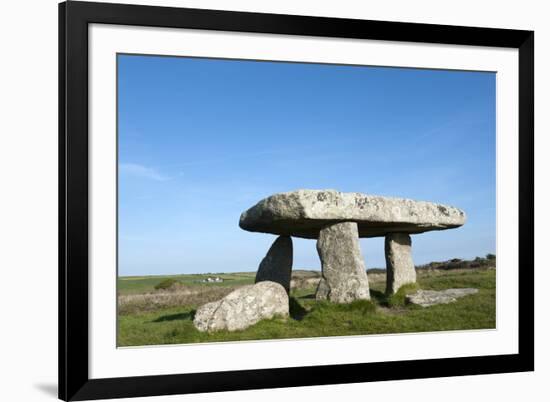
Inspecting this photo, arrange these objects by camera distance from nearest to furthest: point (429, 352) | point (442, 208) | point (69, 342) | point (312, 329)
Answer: point (69, 342)
point (429, 352)
point (312, 329)
point (442, 208)

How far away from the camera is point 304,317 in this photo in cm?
1019

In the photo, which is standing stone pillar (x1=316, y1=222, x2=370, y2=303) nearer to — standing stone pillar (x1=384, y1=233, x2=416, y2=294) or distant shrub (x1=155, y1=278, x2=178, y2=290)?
standing stone pillar (x1=384, y1=233, x2=416, y2=294)

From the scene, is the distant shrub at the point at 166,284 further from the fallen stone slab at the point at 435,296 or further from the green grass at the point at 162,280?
the fallen stone slab at the point at 435,296

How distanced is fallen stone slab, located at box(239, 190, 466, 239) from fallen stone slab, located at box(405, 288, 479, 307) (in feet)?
3.91

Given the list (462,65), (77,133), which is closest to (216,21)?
(77,133)

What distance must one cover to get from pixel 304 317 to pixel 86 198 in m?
4.35

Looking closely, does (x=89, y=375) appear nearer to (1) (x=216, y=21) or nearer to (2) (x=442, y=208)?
(1) (x=216, y=21)

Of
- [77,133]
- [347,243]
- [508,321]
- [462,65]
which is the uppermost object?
[462,65]

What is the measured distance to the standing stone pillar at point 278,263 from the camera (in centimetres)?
1277

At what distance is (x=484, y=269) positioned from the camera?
13023 millimetres

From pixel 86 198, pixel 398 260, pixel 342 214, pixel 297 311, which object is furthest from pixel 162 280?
pixel 86 198

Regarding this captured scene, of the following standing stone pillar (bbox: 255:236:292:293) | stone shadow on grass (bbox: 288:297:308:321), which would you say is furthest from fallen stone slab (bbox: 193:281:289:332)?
standing stone pillar (bbox: 255:236:292:293)

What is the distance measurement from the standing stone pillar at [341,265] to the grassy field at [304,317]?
0.24 m

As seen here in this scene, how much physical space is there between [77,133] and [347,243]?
5.33 meters
